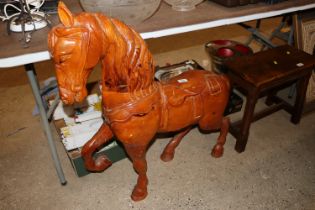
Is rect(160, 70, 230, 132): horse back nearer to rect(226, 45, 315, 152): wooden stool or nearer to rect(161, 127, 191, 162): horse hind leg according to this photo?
rect(226, 45, 315, 152): wooden stool

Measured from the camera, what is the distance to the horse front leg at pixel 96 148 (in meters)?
1.38

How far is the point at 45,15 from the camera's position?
130 centimetres

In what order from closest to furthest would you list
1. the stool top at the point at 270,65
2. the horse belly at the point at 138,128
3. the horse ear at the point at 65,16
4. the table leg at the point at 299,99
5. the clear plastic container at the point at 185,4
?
the horse ear at the point at 65,16
the horse belly at the point at 138,128
the clear plastic container at the point at 185,4
the stool top at the point at 270,65
the table leg at the point at 299,99

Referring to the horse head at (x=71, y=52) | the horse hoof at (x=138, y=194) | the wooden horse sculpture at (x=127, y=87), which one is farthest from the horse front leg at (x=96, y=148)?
the horse head at (x=71, y=52)

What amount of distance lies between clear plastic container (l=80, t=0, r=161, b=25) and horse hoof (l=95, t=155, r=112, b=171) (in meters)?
0.75

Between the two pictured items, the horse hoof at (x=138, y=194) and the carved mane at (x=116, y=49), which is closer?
the carved mane at (x=116, y=49)

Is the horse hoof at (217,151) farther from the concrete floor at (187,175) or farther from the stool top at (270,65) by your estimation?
the stool top at (270,65)

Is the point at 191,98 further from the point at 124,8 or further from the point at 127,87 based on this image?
the point at 124,8

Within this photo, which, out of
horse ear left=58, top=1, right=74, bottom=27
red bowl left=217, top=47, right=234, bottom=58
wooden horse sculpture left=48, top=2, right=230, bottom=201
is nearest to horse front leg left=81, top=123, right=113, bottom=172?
wooden horse sculpture left=48, top=2, right=230, bottom=201

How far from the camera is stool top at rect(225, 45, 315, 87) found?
60.2 inches

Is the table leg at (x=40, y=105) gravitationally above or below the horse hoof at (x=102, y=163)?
above

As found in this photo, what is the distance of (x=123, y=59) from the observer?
1.00m

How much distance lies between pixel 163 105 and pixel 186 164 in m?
0.58

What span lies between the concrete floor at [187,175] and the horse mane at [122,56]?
691mm
